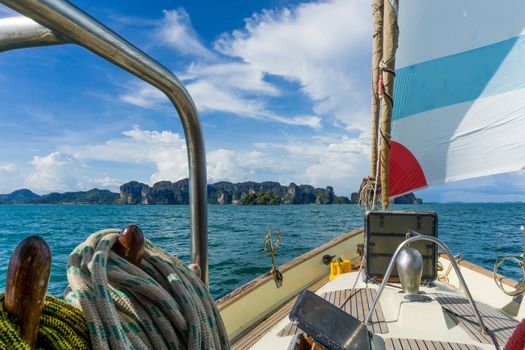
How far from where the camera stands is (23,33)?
1.66 feet

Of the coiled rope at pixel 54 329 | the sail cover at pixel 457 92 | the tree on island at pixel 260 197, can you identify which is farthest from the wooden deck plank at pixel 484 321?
the tree on island at pixel 260 197

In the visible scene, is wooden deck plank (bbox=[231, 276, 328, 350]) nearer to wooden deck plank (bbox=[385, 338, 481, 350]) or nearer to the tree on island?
wooden deck plank (bbox=[385, 338, 481, 350])

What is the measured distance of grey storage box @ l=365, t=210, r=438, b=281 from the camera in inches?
149

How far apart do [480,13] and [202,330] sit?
7.10 m

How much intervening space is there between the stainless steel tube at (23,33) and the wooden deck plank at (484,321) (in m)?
2.79

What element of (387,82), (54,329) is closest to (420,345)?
(54,329)

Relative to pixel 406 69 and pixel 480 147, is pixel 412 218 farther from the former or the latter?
pixel 406 69

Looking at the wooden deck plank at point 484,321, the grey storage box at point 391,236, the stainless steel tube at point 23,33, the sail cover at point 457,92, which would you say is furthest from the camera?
the sail cover at point 457,92

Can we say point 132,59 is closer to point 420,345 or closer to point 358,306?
point 420,345

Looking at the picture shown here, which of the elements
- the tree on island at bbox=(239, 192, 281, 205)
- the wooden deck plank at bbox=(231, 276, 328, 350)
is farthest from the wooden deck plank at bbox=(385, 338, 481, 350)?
the tree on island at bbox=(239, 192, 281, 205)

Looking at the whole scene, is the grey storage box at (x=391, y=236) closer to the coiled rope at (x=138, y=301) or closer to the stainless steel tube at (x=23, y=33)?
the coiled rope at (x=138, y=301)

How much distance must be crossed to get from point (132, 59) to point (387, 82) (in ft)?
14.2

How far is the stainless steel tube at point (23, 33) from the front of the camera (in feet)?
1.64

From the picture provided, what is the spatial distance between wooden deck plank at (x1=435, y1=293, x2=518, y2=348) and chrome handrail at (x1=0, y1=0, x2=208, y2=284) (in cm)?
233
